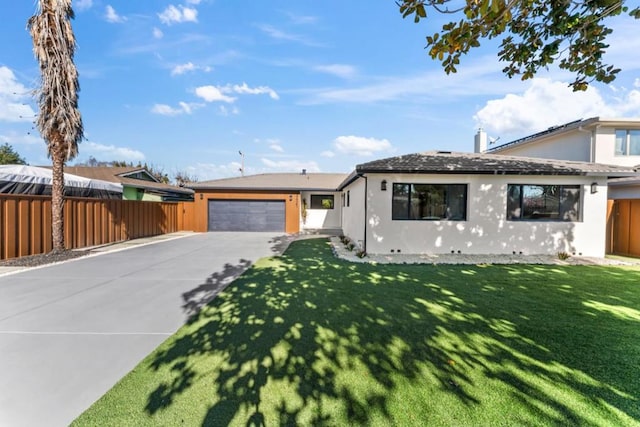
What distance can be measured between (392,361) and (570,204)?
10.4m

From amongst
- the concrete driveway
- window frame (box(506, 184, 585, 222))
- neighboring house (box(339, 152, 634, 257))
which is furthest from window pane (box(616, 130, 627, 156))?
the concrete driveway

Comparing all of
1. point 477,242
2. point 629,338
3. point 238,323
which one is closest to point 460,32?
point 629,338

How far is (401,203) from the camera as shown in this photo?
9609 millimetres

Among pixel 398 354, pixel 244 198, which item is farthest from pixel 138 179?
Result: pixel 398 354

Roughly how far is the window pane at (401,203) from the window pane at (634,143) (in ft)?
37.7

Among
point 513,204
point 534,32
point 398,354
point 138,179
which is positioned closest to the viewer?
point 398,354

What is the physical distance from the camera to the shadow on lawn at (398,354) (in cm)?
241

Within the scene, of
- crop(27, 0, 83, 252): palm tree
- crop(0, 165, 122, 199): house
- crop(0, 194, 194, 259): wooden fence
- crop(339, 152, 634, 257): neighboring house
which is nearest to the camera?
crop(0, 194, 194, 259): wooden fence

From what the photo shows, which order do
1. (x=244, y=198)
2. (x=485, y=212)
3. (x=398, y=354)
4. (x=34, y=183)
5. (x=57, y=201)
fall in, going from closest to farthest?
(x=398, y=354)
(x=57, y=201)
(x=485, y=212)
(x=34, y=183)
(x=244, y=198)

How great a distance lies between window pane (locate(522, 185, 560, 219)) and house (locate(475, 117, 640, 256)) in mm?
2341

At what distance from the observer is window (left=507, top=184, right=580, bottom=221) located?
9.66 meters

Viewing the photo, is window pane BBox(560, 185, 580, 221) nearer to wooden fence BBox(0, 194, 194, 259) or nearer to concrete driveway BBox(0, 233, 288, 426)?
concrete driveway BBox(0, 233, 288, 426)

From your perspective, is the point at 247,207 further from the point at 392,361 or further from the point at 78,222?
the point at 392,361

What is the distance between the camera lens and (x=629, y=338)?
3.64m
